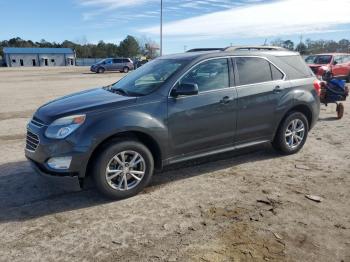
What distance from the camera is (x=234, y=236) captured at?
376cm

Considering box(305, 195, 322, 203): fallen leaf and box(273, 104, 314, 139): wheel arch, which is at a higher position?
box(273, 104, 314, 139): wheel arch

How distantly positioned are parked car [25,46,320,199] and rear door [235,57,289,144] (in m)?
0.02

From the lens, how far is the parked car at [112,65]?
4003cm

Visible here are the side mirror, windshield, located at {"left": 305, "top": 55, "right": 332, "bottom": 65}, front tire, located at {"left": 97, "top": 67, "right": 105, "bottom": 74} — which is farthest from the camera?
front tire, located at {"left": 97, "top": 67, "right": 105, "bottom": 74}

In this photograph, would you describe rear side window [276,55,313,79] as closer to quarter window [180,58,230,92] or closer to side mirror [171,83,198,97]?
quarter window [180,58,230,92]

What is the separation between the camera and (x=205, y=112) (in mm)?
5184

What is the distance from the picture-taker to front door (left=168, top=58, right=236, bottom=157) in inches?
196

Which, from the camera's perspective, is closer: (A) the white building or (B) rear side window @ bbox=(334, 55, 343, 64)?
(B) rear side window @ bbox=(334, 55, 343, 64)

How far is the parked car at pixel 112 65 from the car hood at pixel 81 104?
118 ft

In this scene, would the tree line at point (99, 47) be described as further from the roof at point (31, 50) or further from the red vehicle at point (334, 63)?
the red vehicle at point (334, 63)

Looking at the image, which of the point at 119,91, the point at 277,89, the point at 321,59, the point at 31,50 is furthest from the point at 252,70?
the point at 31,50

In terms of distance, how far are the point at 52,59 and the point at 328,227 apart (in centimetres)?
9874

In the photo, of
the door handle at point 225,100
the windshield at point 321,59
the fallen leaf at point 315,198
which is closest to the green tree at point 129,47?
the windshield at point 321,59

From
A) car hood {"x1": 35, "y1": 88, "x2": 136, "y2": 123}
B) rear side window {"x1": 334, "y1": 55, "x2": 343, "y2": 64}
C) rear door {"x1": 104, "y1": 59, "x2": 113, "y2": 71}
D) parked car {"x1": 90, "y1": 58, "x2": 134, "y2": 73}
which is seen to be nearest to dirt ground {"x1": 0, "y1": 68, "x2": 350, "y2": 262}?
car hood {"x1": 35, "y1": 88, "x2": 136, "y2": 123}
